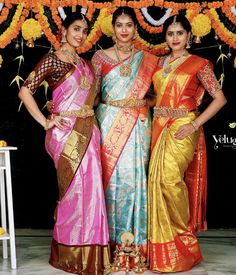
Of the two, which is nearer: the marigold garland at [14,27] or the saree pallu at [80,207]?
the saree pallu at [80,207]

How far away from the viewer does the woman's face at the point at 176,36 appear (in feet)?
14.3

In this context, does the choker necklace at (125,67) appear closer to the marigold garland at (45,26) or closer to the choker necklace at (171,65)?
the choker necklace at (171,65)

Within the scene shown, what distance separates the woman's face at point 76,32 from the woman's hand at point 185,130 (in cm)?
89

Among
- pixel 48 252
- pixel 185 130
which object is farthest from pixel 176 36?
pixel 48 252

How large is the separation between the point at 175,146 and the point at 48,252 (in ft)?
4.31

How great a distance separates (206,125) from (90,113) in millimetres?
1515

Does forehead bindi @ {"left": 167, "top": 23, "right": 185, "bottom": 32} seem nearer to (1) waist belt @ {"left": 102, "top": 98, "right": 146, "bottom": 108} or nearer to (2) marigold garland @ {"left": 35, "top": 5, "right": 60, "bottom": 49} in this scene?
(1) waist belt @ {"left": 102, "top": 98, "right": 146, "bottom": 108}

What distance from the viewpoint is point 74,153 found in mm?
4289

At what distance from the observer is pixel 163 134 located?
4.38m

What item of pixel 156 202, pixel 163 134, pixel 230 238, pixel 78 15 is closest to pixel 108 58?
pixel 78 15

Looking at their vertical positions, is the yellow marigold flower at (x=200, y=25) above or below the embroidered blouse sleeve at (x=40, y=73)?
above

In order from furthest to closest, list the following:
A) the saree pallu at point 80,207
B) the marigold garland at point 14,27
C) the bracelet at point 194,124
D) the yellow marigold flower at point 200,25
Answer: the marigold garland at point 14,27, the yellow marigold flower at point 200,25, the bracelet at point 194,124, the saree pallu at point 80,207

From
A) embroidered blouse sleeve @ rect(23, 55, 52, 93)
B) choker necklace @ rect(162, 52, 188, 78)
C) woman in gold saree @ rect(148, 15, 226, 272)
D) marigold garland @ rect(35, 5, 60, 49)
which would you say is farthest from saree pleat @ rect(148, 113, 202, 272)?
marigold garland @ rect(35, 5, 60, 49)

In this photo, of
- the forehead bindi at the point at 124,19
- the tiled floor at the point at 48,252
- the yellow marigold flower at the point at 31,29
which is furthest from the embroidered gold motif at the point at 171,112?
the yellow marigold flower at the point at 31,29
